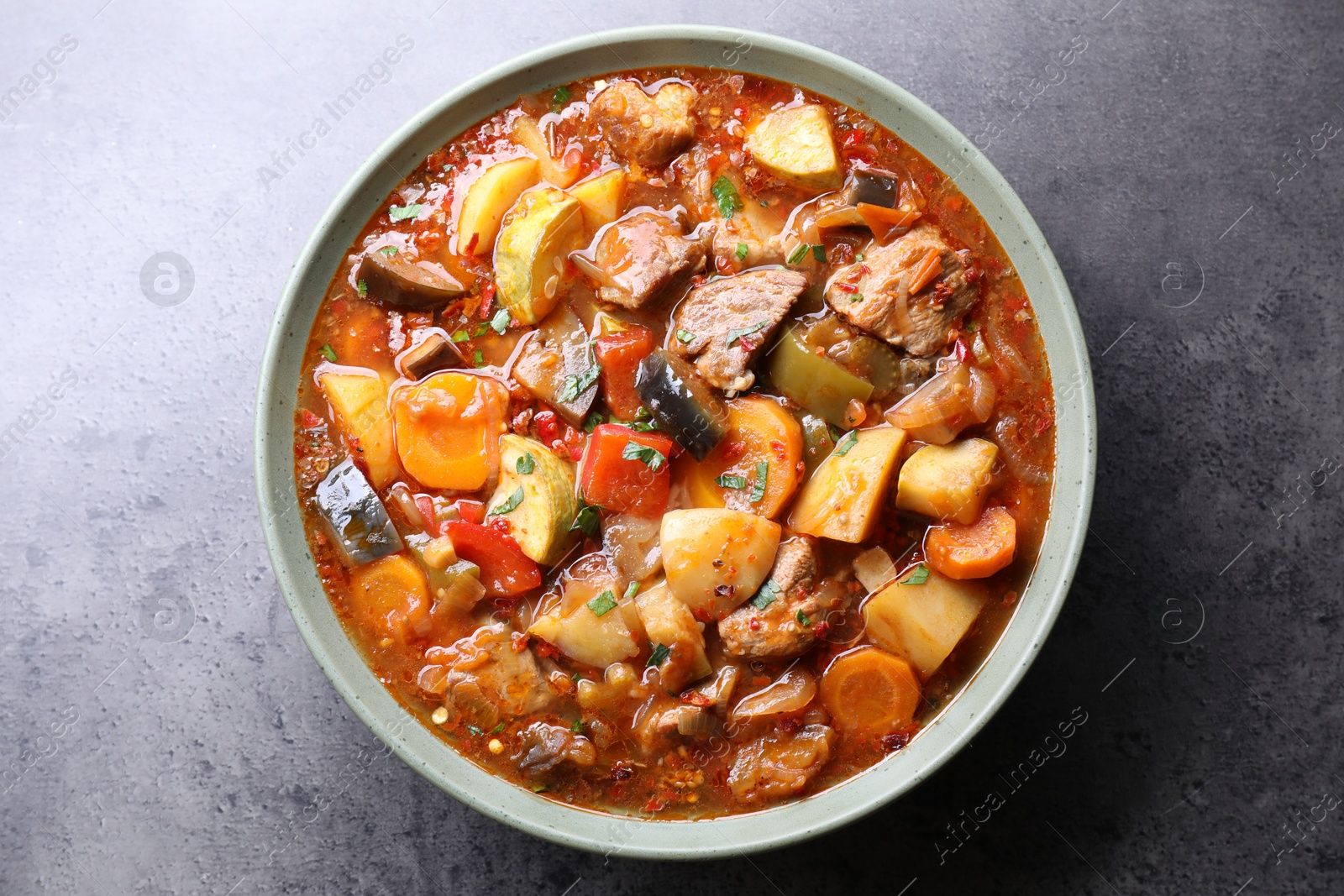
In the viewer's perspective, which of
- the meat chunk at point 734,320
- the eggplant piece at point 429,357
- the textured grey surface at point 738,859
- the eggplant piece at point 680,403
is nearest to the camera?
the eggplant piece at point 680,403

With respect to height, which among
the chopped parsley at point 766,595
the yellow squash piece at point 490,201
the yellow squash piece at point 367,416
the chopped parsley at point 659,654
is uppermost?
the yellow squash piece at point 490,201

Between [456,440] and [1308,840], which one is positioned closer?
[456,440]

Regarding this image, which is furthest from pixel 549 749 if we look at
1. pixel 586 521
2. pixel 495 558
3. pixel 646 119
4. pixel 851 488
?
pixel 646 119

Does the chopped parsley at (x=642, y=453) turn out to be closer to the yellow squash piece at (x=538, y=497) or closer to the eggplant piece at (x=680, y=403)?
the eggplant piece at (x=680, y=403)

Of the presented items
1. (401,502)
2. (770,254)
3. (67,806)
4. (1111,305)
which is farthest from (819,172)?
(67,806)

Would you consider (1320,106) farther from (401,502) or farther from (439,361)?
(401,502)

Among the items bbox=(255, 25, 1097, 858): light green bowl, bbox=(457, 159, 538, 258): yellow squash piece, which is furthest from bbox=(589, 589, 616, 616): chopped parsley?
bbox=(457, 159, 538, 258): yellow squash piece

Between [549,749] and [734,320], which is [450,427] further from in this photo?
[549,749]

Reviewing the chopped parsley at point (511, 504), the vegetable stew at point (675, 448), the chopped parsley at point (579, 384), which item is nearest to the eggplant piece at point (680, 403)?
the vegetable stew at point (675, 448)
